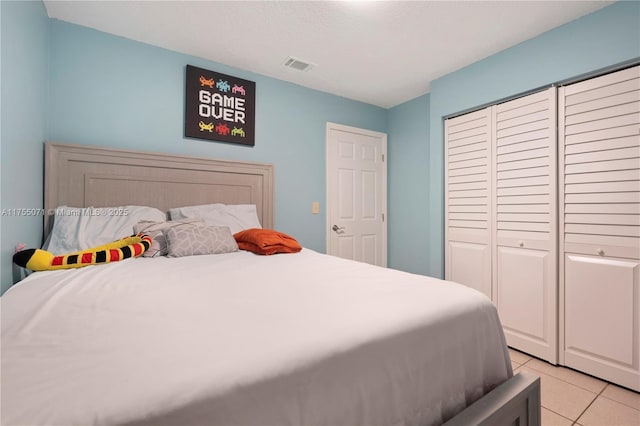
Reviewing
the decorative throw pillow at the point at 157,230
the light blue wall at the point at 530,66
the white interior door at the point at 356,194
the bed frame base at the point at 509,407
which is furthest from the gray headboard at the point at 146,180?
the bed frame base at the point at 509,407

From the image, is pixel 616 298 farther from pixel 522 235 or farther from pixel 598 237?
pixel 522 235

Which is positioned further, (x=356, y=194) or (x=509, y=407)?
(x=356, y=194)

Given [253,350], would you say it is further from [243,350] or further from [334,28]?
[334,28]

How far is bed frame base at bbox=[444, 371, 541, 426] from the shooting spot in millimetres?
875

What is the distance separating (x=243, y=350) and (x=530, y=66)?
279 centimetres

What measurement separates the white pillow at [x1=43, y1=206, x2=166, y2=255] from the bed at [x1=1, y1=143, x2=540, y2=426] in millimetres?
403

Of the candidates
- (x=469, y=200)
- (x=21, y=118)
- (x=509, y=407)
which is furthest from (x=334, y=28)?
(x=509, y=407)

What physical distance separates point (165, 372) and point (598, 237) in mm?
2523

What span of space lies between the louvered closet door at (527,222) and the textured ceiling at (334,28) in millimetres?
546

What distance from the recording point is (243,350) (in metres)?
0.65

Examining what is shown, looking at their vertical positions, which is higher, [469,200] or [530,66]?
[530,66]

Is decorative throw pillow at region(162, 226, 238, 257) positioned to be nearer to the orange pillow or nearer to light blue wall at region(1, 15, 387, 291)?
→ the orange pillow

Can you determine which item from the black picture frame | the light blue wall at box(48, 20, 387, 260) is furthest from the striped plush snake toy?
the black picture frame

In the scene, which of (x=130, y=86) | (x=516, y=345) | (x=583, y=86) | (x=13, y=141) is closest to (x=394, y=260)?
(x=516, y=345)
